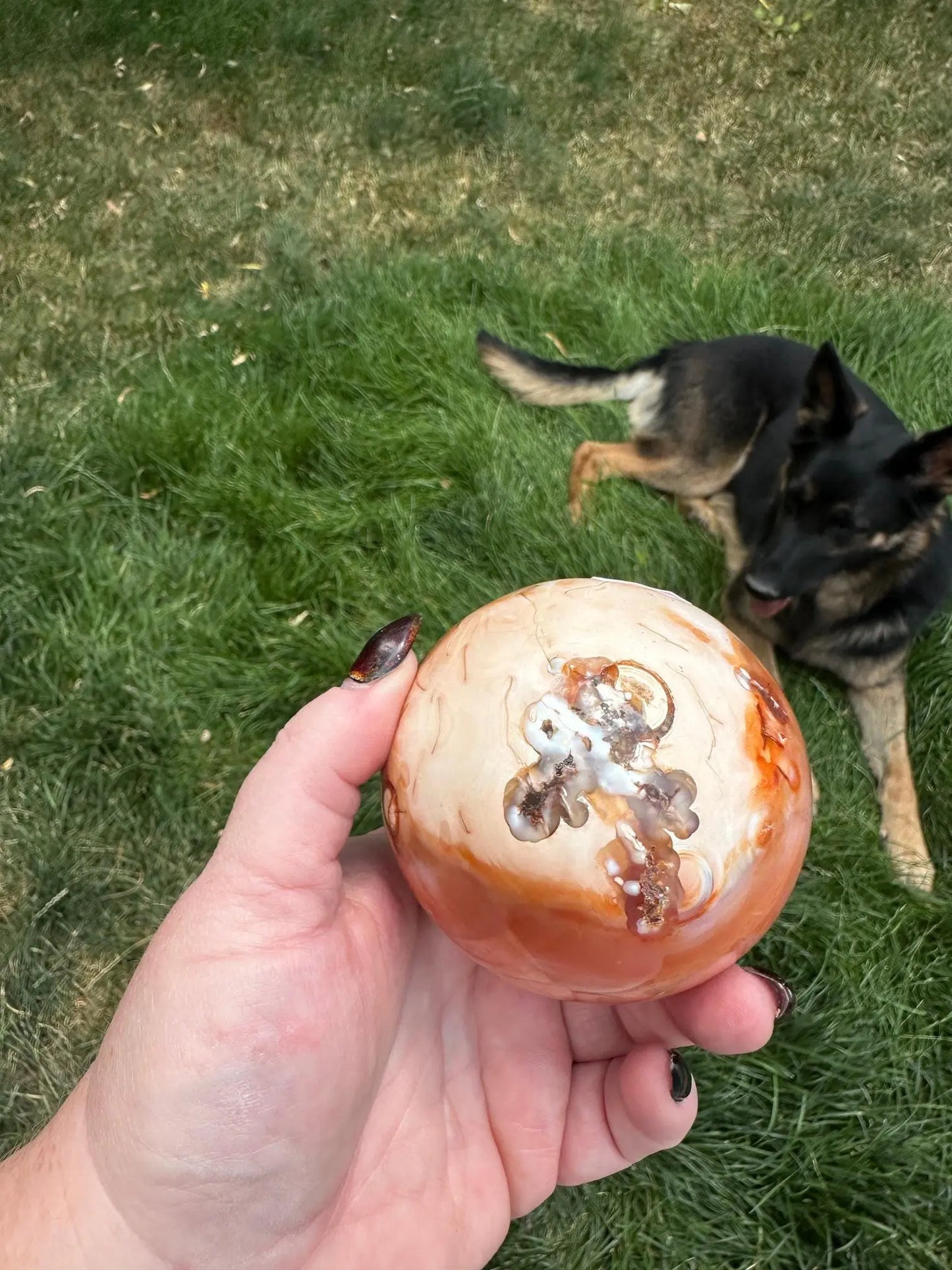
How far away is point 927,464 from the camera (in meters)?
3.16

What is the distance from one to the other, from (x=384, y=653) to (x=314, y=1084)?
839 mm

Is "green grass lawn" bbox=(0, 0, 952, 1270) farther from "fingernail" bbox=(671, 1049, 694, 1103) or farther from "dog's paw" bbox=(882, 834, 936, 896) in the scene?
"fingernail" bbox=(671, 1049, 694, 1103)

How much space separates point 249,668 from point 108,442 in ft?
3.66

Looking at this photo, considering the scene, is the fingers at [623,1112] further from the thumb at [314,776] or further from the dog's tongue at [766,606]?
the dog's tongue at [766,606]

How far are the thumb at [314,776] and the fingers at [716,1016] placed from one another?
768 mm

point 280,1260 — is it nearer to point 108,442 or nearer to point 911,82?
point 108,442

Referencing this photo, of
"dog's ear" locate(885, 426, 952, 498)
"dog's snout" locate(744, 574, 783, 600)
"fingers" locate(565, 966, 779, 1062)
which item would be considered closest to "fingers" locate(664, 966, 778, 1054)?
"fingers" locate(565, 966, 779, 1062)

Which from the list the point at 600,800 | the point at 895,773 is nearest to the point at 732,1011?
the point at 600,800

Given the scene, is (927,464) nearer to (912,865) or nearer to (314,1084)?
(912,865)

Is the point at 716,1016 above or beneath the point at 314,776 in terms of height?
beneath

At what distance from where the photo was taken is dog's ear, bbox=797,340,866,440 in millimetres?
3141

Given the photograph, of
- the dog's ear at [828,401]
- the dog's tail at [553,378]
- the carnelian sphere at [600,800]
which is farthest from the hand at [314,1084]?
the dog's tail at [553,378]

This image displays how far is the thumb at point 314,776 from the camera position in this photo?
174 cm

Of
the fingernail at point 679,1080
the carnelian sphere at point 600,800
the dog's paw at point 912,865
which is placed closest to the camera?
the carnelian sphere at point 600,800
